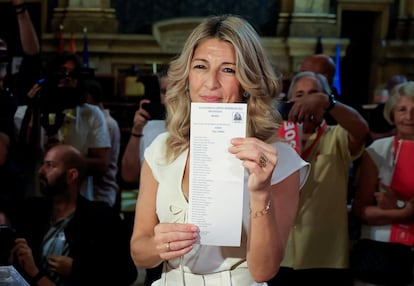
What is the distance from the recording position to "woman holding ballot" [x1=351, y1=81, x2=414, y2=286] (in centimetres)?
292

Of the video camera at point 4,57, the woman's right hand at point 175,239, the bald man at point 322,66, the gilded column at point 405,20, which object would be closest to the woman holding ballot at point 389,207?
the bald man at point 322,66

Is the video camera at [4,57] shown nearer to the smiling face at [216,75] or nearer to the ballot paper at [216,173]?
the smiling face at [216,75]

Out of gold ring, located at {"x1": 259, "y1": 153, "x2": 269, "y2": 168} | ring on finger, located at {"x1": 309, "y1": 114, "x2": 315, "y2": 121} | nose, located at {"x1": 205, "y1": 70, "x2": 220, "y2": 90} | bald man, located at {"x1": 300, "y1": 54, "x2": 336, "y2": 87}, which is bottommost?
ring on finger, located at {"x1": 309, "y1": 114, "x2": 315, "y2": 121}

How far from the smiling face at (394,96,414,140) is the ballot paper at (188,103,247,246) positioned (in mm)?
1716

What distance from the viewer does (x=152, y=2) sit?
9266 millimetres

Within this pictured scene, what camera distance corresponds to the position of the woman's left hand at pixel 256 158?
55.0 inches

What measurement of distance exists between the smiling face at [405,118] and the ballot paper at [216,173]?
67.6 inches

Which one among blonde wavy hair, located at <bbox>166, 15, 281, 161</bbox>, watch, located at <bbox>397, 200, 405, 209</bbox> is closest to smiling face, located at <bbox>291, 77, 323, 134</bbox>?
watch, located at <bbox>397, 200, 405, 209</bbox>

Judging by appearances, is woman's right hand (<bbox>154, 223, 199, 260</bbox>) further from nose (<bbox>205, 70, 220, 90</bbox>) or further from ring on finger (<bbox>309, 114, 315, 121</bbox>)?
ring on finger (<bbox>309, 114, 315, 121</bbox>)

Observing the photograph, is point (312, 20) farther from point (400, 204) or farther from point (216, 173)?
point (216, 173)

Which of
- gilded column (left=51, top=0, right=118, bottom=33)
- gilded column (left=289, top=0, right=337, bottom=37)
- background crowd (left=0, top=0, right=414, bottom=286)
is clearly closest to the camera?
background crowd (left=0, top=0, right=414, bottom=286)

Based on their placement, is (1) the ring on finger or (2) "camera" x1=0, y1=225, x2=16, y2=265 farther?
(1) the ring on finger

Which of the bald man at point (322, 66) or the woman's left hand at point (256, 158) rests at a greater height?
the bald man at point (322, 66)

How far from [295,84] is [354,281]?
2.99 feet
